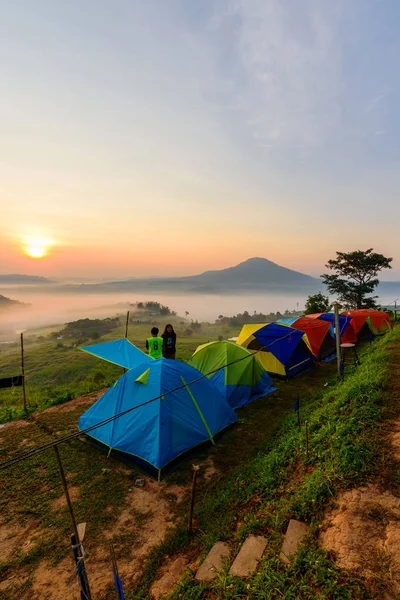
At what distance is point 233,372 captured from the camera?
352 inches

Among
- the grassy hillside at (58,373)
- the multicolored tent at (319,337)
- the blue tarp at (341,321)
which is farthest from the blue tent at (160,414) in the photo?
the blue tarp at (341,321)

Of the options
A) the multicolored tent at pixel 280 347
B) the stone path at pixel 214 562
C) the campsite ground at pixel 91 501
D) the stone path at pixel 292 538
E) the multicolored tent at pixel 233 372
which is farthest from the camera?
the multicolored tent at pixel 280 347

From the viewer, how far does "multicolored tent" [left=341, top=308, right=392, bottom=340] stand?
16566 millimetres

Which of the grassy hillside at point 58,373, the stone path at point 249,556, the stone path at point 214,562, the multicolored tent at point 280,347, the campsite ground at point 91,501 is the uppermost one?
the multicolored tent at point 280,347

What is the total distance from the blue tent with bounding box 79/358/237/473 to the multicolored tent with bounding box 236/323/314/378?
4404mm

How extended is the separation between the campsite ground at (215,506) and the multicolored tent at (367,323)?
1062 centimetres

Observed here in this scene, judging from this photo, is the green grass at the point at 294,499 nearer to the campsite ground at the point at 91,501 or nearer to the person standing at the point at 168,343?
the campsite ground at the point at 91,501

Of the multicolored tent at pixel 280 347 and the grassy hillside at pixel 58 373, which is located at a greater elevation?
the multicolored tent at pixel 280 347

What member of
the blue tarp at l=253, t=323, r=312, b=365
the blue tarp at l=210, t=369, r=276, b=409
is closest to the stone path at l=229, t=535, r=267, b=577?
the blue tarp at l=210, t=369, r=276, b=409

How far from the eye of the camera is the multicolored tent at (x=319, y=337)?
41.5 ft

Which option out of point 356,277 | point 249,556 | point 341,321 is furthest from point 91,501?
point 356,277

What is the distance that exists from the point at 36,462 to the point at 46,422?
2.22 metres

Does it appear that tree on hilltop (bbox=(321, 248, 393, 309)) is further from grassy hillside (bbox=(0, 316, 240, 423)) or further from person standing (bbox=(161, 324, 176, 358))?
person standing (bbox=(161, 324, 176, 358))

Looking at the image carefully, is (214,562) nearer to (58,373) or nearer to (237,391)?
(237,391)
